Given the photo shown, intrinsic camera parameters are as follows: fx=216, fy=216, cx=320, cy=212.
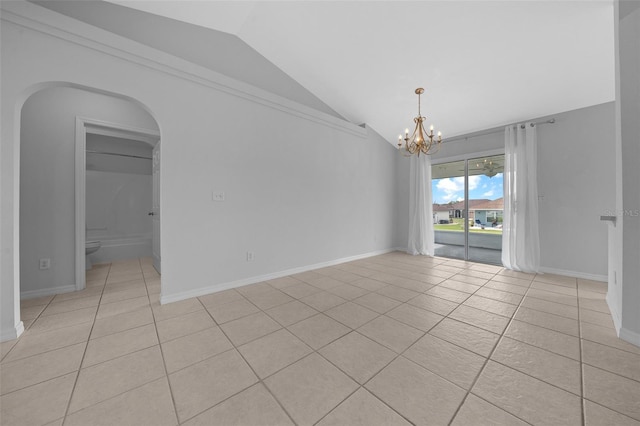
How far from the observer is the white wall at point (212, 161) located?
1769mm

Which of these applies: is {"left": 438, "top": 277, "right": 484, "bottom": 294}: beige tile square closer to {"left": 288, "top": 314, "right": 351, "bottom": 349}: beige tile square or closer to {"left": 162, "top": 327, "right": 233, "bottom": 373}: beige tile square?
{"left": 288, "top": 314, "right": 351, "bottom": 349}: beige tile square

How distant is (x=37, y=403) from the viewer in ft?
3.67

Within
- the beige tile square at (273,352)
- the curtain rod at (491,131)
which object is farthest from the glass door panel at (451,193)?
the beige tile square at (273,352)

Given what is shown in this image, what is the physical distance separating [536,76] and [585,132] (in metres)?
1.27

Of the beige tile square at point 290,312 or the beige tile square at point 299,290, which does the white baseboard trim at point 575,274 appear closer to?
the beige tile square at point 299,290

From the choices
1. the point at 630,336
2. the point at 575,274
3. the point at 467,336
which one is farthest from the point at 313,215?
the point at 575,274

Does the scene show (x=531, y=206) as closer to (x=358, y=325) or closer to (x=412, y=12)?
(x=412, y=12)

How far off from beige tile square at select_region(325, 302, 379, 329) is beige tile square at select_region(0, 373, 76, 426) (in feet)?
5.68

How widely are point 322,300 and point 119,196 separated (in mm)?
5398

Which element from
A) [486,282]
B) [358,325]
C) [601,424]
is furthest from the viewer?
[486,282]

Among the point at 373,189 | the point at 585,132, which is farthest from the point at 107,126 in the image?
the point at 585,132

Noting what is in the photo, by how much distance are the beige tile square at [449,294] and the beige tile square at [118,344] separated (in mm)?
2819

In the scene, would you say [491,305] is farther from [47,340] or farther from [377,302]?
[47,340]

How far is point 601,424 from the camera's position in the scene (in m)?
1.01
